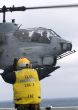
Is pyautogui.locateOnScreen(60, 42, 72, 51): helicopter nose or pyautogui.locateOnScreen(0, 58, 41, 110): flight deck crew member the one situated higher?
pyautogui.locateOnScreen(0, 58, 41, 110): flight deck crew member

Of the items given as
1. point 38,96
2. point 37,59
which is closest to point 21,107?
point 38,96

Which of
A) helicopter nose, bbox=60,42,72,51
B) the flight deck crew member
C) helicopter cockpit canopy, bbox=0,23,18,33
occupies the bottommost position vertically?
helicopter nose, bbox=60,42,72,51

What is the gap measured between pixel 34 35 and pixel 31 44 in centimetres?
48

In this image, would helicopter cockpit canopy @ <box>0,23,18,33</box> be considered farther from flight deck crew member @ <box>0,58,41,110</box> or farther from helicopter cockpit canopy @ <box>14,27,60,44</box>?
flight deck crew member @ <box>0,58,41,110</box>

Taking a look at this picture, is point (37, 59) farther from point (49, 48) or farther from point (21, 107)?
point (21, 107)

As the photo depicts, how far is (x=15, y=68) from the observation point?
480 inches

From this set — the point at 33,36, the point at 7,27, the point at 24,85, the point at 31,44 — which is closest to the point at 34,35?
the point at 33,36

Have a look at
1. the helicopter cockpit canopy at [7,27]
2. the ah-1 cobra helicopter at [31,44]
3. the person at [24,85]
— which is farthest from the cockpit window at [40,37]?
the person at [24,85]

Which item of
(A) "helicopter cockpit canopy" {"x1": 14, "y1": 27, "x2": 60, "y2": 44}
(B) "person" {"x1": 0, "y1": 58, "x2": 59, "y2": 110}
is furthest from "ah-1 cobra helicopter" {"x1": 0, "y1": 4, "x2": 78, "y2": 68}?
(B) "person" {"x1": 0, "y1": 58, "x2": 59, "y2": 110}

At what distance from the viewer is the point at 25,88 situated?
459 inches

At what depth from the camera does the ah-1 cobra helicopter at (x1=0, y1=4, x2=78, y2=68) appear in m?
24.5

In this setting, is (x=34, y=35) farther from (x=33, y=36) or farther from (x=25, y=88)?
(x=25, y=88)

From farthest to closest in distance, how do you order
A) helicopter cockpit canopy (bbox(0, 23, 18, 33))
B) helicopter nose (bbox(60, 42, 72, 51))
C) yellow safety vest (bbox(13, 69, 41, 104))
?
helicopter cockpit canopy (bbox(0, 23, 18, 33)) → helicopter nose (bbox(60, 42, 72, 51)) → yellow safety vest (bbox(13, 69, 41, 104))

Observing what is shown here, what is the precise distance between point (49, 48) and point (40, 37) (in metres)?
0.71
